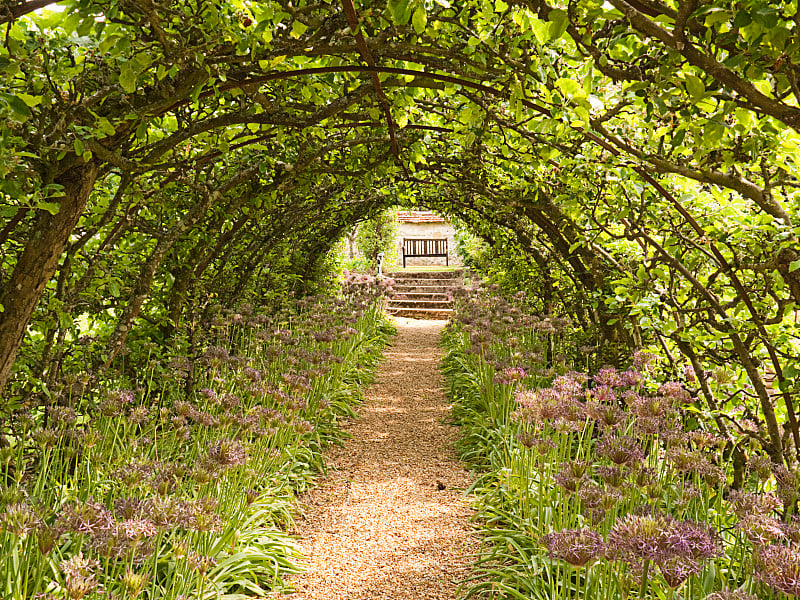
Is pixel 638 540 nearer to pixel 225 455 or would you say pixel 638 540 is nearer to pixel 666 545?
pixel 666 545

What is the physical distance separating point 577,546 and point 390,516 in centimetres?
248

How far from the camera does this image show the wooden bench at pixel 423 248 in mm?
27359

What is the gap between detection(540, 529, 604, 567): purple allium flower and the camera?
1.86 m

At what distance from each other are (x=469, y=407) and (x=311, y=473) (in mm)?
2108

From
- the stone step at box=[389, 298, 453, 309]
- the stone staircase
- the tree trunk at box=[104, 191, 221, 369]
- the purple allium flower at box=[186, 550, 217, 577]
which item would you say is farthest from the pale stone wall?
A: the purple allium flower at box=[186, 550, 217, 577]

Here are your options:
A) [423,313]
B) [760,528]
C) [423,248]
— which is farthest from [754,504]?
[423,248]

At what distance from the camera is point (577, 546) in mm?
1871

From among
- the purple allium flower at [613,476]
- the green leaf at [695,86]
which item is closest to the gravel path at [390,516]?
the purple allium flower at [613,476]

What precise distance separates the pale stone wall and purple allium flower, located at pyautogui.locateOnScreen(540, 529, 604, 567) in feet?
81.3

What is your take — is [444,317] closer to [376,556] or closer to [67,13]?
[376,556]

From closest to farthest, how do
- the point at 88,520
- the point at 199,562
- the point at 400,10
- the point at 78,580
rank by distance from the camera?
1. the point at 400,10
2. the point at 78,580
3. the point at 88,520
4. the point at 199,562

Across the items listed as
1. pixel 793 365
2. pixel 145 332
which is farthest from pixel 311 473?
pixel 793 365

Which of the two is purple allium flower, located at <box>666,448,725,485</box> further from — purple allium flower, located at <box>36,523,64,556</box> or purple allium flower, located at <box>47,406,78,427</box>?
purple allium flower, located at <box>47,406,78,427</box>

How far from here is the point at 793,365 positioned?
92.9 inches
